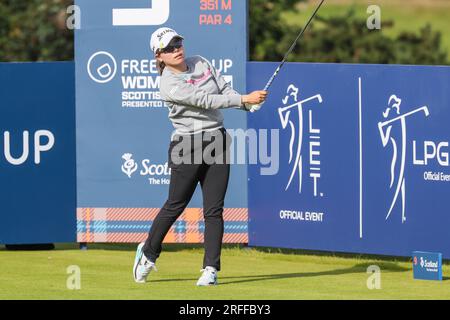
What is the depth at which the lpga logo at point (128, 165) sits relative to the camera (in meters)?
13.2

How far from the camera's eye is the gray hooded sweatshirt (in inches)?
417

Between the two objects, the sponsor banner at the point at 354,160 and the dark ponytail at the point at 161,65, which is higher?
the dark ponytail at the point at 161,65

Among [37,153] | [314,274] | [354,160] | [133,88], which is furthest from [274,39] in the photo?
[314,274]

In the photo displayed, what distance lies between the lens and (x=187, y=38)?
13.0 meters

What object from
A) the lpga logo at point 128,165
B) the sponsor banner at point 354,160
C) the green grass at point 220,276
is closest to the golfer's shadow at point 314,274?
the green grass at point 220,276

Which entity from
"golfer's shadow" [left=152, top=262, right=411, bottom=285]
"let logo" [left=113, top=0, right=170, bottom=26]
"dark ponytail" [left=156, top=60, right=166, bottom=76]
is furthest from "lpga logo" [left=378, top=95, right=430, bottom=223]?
"let logo" [left=113, top=0, right=170, bottom=26]

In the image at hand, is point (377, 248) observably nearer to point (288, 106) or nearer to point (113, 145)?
point (288, 106)

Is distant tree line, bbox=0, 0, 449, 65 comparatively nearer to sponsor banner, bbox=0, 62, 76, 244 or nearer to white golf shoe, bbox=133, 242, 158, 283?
sponsor banner, bbox=0, 62, 76, 244

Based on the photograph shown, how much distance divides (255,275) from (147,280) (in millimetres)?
938

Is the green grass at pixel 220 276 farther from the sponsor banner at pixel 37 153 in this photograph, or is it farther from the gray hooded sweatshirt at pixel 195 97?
the gray hooded sweatshirt at pixel 195 97

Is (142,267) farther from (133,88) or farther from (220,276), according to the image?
(133,88)

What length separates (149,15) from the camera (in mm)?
13047

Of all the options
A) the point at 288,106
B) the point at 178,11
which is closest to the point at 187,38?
the point at 178,11

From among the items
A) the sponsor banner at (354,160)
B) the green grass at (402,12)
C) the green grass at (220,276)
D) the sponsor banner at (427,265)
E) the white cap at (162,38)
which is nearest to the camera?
the green grass at (220,276)
